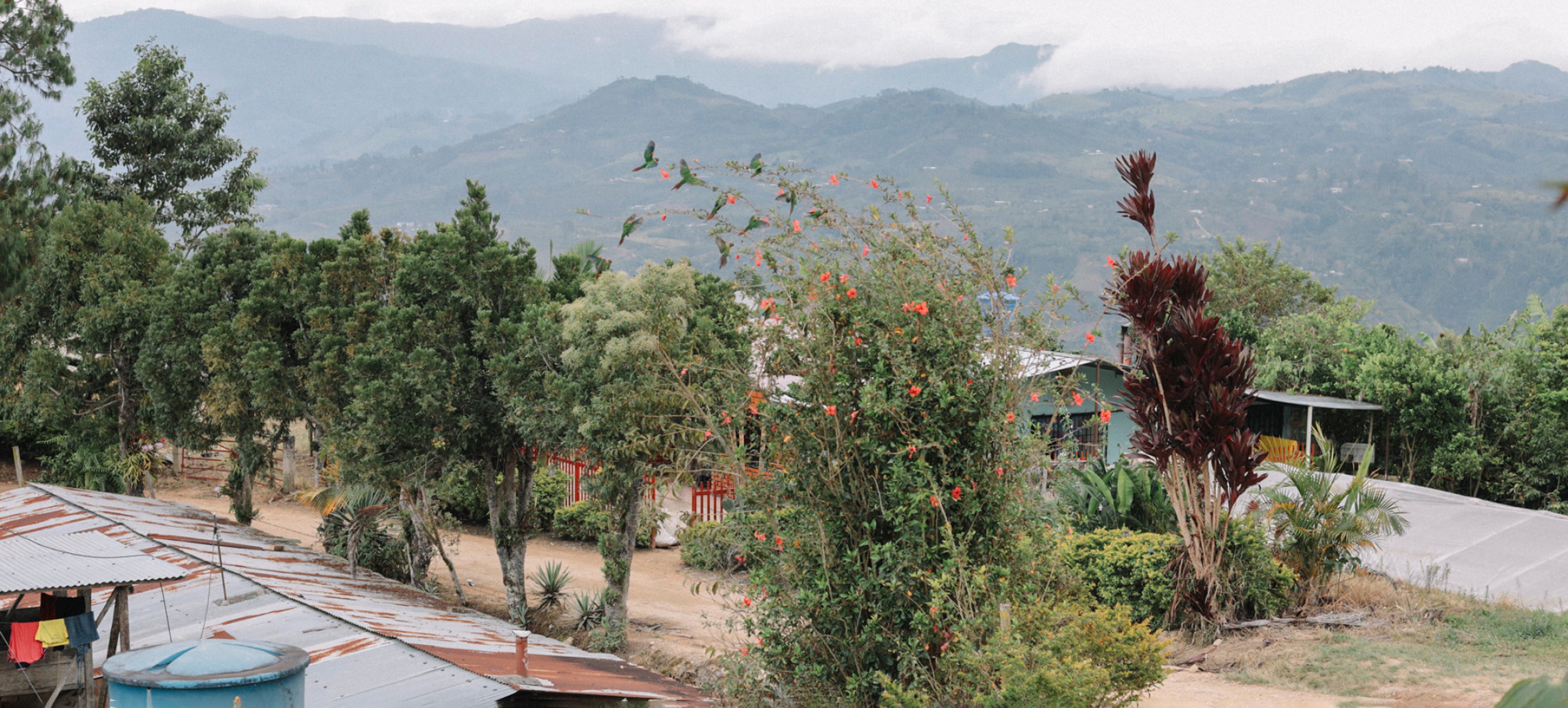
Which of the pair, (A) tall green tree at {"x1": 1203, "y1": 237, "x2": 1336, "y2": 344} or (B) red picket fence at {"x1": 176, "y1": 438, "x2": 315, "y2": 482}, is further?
(A) tall green tree at {"x1": 1203, "y1": 237, "x2": 1336, "y2": 344}

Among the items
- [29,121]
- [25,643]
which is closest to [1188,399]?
[25,643]

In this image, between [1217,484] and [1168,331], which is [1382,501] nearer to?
[1217,484]

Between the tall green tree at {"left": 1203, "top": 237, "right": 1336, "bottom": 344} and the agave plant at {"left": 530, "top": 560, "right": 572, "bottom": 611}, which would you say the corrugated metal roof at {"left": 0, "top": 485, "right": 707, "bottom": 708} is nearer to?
the agave plant at {"left": 530, "top": 560, "right": 572, "bottom": 611}

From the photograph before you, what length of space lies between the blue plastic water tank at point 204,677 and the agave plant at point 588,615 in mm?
8010

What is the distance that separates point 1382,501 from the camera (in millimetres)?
12070

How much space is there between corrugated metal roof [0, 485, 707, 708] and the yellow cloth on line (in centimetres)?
79

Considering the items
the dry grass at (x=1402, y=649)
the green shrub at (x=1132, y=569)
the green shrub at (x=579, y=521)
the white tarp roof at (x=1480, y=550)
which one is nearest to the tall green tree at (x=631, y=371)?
the green shrub at (x=1132, y=569)

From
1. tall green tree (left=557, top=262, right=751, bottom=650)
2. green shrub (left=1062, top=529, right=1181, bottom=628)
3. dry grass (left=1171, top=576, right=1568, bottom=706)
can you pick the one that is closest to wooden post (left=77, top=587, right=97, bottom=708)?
tall green tree (left=557, top=262, right=751, bottom=650)

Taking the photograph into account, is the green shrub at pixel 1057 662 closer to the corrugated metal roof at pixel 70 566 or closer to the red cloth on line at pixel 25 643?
the corrugated metal roof at pixel 70 566

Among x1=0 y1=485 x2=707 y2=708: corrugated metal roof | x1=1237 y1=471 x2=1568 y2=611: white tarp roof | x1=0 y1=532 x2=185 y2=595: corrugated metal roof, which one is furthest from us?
x1=1237 y1=471 x2=1568 y2=611: white tarp roof

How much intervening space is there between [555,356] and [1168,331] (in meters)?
6.82

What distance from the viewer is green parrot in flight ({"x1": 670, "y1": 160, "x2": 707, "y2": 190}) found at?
7.20 metres

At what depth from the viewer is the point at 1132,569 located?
11188 mm

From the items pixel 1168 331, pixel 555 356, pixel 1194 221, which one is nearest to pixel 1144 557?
pixel 1168 331
